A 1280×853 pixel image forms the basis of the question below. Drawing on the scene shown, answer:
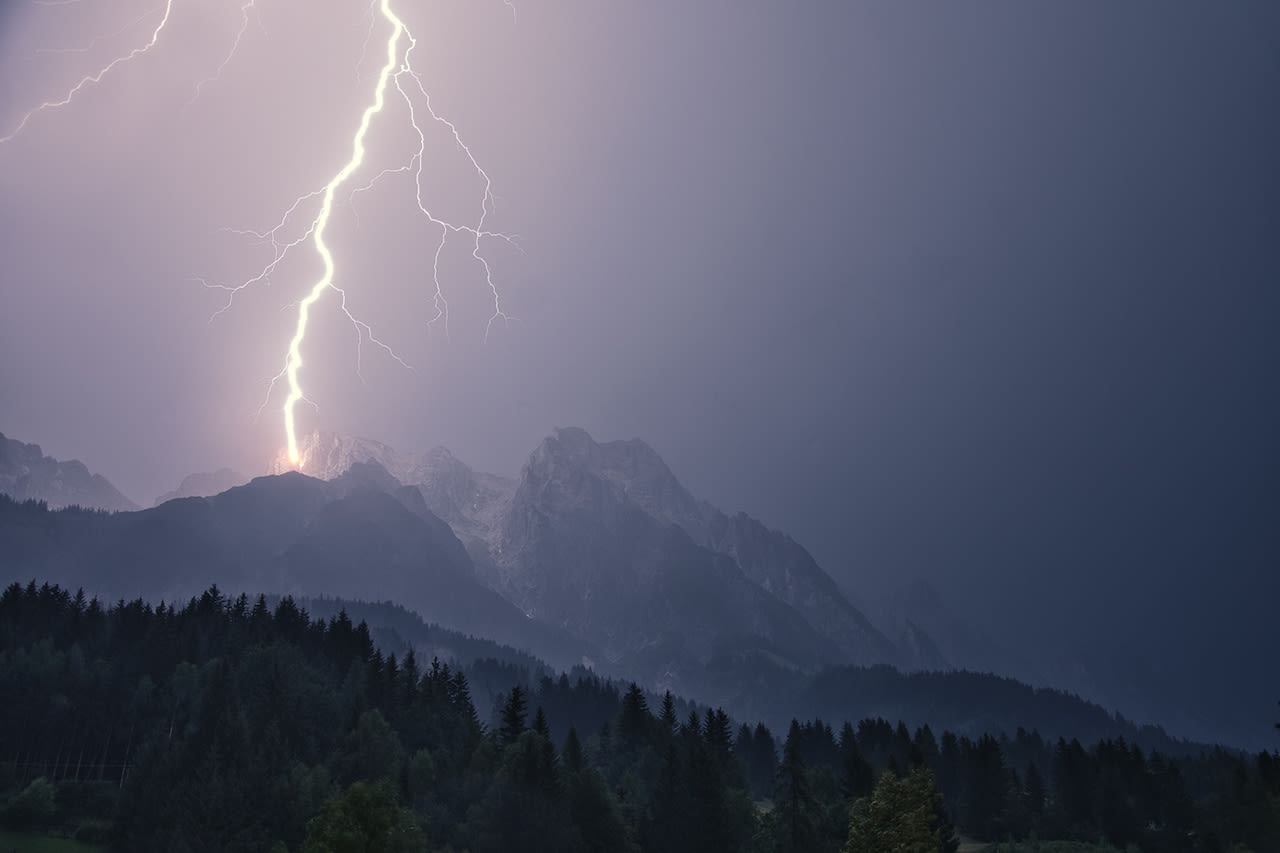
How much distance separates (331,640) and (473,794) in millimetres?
→ 57428

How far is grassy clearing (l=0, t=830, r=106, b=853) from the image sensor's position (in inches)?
2660

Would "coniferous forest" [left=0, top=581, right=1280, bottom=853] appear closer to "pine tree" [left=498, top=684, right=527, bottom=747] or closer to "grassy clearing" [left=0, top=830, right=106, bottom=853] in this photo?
"pine tree" [left=498, top=684, right=527, bottom=747]

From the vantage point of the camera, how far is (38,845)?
6900 cm

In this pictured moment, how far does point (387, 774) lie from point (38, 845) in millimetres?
27480

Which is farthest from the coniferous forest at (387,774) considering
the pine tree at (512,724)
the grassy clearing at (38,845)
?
the grassy clearing at (38,845)

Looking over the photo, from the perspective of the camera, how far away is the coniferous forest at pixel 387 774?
221ft

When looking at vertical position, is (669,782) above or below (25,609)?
below

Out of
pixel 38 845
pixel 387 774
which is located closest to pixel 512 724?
pixel 387 774

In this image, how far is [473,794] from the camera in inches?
3238

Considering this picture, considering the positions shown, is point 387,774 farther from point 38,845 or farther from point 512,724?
point 38,845

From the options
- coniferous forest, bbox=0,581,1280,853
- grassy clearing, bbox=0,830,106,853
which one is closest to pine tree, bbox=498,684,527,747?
coniferous forest, bbox=0,581,1280,853

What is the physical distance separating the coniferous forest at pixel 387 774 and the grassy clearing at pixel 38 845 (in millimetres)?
1707

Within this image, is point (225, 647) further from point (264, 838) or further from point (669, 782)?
point (669, 782)

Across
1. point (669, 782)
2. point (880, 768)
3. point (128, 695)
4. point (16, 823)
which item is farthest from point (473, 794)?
point (880, 768)
